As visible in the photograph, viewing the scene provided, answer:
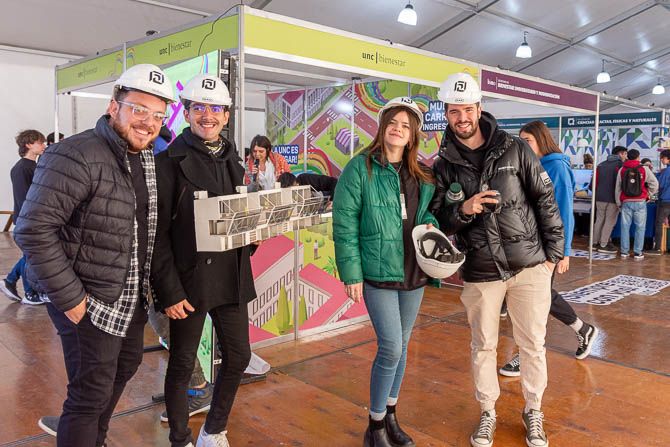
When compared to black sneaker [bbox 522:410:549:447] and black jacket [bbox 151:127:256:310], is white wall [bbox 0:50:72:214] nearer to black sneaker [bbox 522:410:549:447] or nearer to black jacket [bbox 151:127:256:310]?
black jacket [bbox 151:127:256:310]

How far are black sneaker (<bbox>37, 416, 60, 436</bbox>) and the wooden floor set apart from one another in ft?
0.12

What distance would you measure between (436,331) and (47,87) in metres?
9.23

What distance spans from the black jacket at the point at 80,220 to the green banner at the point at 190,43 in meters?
1.58

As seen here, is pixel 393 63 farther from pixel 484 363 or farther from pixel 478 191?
pixel 484 363

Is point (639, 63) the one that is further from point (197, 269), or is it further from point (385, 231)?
point (197, 269)

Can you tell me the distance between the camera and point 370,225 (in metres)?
2.35

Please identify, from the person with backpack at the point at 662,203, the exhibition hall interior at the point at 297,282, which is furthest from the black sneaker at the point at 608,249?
the exhibition hall interior at the point at 297,282

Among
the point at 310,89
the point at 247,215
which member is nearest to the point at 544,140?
the point at 247,215

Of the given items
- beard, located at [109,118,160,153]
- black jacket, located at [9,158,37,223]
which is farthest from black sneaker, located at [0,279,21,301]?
beard, located at [109,118,160,153]

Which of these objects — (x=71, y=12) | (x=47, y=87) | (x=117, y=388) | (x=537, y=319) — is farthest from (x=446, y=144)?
(x=47, y=87)

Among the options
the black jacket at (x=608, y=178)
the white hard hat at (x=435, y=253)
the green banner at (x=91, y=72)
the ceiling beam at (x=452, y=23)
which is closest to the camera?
the white hard hat at (x=435, y=253)

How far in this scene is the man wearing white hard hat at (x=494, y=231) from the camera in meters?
2.47

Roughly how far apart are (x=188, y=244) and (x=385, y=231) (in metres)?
0.78

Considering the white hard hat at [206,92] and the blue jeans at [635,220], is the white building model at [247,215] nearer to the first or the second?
the white hard hat at [206,92]
